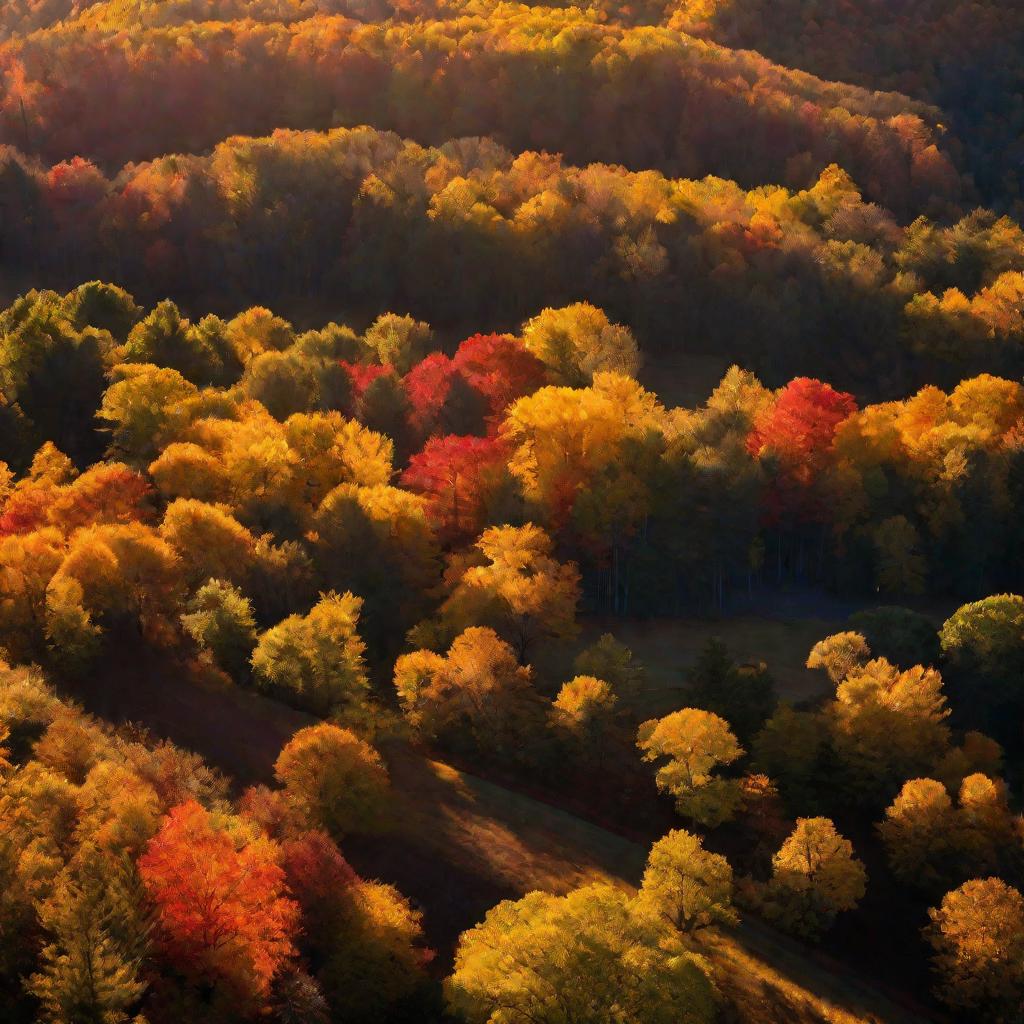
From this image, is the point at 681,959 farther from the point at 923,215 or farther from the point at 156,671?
the point at 923,215

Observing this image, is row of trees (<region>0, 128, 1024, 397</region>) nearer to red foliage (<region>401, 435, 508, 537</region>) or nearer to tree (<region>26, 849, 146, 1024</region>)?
red foliage (<region>401, 435, 508, 537</region>)

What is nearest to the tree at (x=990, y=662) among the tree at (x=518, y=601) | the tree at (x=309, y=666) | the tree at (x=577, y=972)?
the tree at (x=518, y=601)

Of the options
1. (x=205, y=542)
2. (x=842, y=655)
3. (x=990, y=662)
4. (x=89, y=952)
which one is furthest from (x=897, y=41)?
(x=89, y=952)

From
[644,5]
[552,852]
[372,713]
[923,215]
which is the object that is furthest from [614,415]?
[644,5]

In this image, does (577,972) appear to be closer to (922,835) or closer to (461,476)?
(922,835)

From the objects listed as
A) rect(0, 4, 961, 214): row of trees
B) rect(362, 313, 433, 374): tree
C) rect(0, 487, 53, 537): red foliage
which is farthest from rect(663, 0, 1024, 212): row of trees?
rect(0, 487, 53, 537): red foliage

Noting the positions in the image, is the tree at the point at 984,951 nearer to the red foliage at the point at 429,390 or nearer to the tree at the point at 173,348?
the red foliage at the point at 429,390
